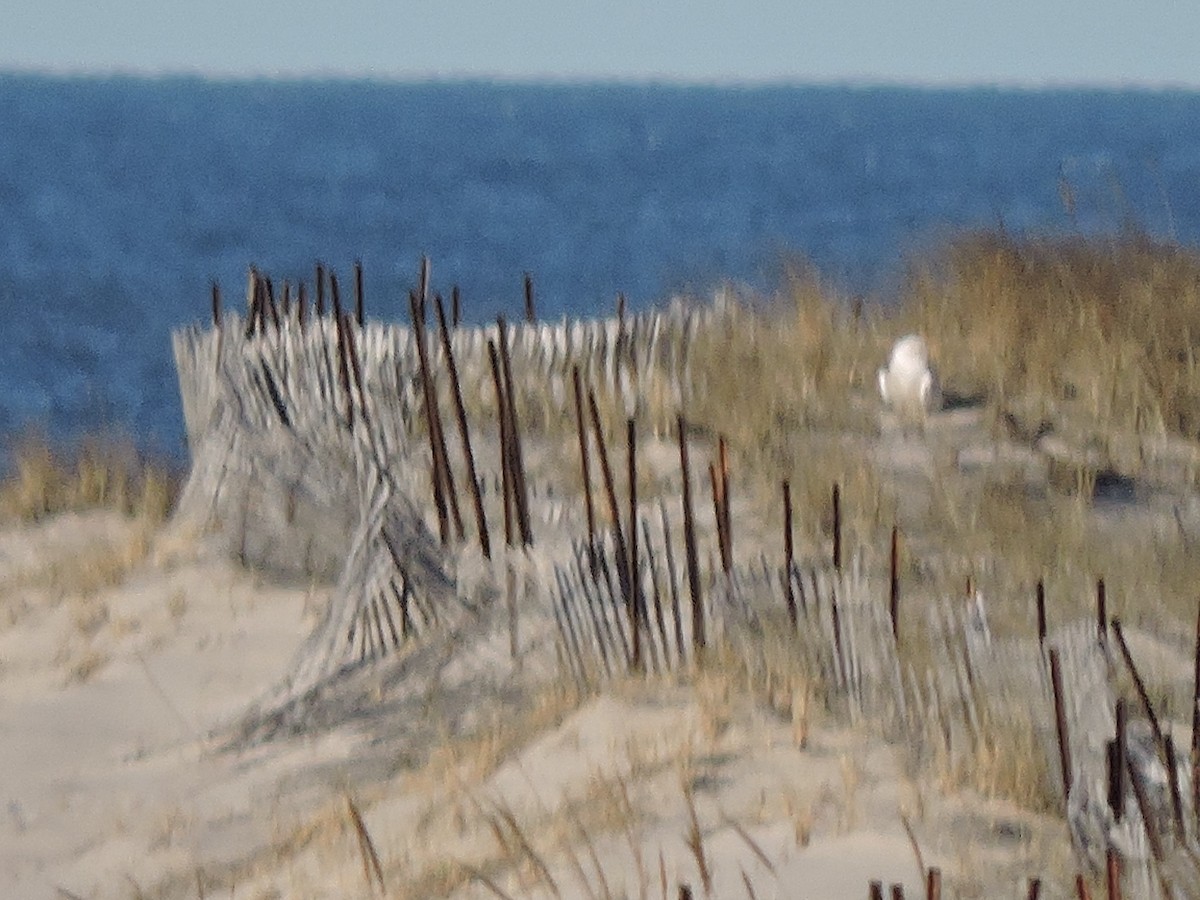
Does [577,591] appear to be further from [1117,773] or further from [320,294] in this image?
[320,294]

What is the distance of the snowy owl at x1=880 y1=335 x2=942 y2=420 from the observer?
471cm

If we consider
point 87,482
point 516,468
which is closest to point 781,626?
point 516,468

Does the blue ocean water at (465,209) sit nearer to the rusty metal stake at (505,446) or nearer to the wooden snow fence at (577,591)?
the wooden snow fence at (577,591)

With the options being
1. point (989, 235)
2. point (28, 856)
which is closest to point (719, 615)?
point (28, 856)

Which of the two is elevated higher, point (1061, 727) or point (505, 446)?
point (505, 446)

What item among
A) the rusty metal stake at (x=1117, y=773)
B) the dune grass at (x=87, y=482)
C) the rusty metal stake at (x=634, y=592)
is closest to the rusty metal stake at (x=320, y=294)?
the dune grass at (x=87, y=482)

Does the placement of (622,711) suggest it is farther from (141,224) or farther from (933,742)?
(141,224)

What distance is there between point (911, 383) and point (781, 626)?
144 cm

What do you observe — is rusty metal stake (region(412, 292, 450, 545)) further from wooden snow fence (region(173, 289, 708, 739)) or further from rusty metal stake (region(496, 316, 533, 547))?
rusty metal stake (region(496, 316, 533, 547))

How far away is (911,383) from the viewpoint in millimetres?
4738

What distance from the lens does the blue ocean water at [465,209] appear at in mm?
7059

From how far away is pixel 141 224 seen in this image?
25672 mm

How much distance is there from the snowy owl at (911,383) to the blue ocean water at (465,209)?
3.33 feet

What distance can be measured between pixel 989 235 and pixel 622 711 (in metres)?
3.33
